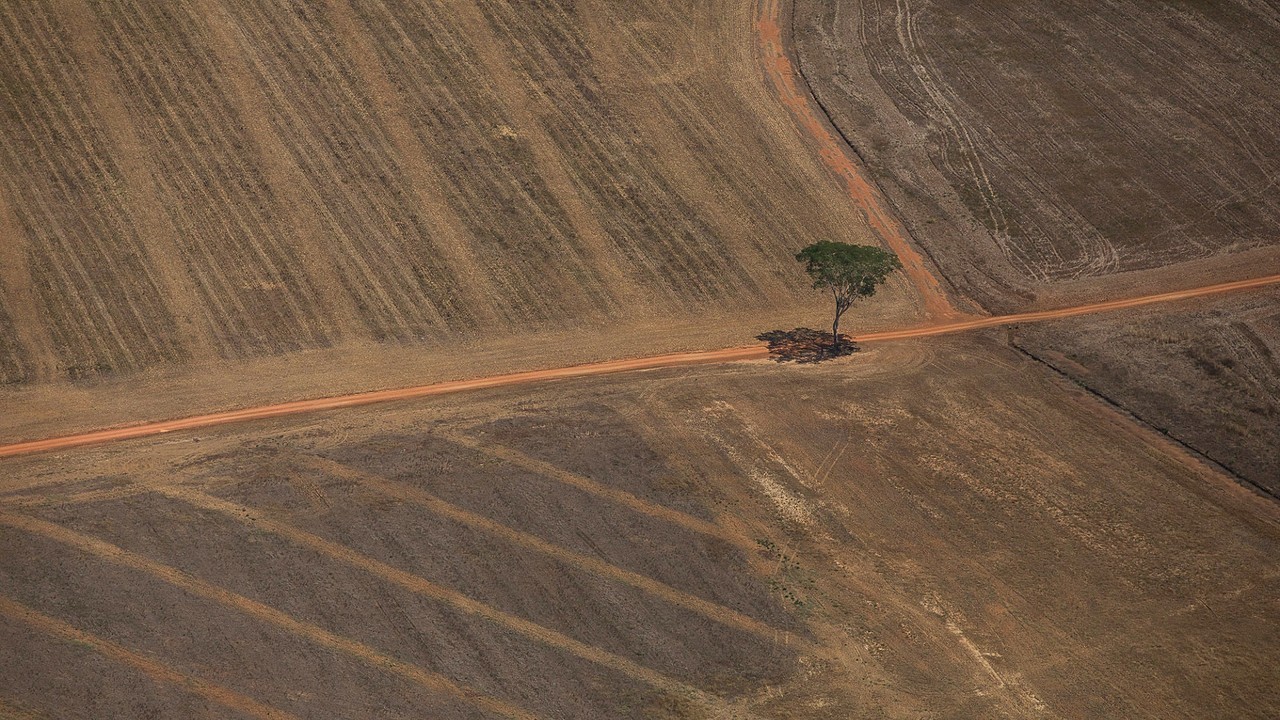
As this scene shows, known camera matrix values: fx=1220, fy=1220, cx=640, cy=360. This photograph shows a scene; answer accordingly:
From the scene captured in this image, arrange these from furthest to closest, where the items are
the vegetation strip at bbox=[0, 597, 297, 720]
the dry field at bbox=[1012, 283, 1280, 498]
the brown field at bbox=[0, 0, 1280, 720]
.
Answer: the dry field at bbox=[1012, 283, 1280, 498], the brown field at bbox=[0, 0, 1280, 720], the vegetation strip at bbox=[0, 597, 297, 720]

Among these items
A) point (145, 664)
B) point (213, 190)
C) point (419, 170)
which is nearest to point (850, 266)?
point (419, 170)

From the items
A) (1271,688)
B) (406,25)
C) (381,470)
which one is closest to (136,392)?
(381,470)

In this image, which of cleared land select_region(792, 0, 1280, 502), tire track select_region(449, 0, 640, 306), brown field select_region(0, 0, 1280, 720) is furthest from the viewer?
tire track select_region(449, 0, 640, 306)

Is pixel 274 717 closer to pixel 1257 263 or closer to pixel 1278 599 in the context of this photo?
pixel 1278 599

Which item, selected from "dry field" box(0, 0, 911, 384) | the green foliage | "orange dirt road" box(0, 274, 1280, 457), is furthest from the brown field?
the green foliage

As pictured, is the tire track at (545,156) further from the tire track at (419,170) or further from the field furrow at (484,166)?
the tire track at (419,170)

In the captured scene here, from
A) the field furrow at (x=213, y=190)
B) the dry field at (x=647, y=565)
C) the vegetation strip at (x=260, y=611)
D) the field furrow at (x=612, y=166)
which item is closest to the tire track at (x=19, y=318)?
the field furrow at (x=213, y=190)

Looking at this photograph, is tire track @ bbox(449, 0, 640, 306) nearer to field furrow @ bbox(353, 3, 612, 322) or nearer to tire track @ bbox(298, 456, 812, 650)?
field furrow @ bbox(353, 3, 612, 322)

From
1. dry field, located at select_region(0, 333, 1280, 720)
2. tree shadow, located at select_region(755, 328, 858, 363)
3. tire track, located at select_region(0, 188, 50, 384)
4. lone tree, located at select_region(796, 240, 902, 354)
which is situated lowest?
dry field, located at select_region(0, 333, 1280, 720)
